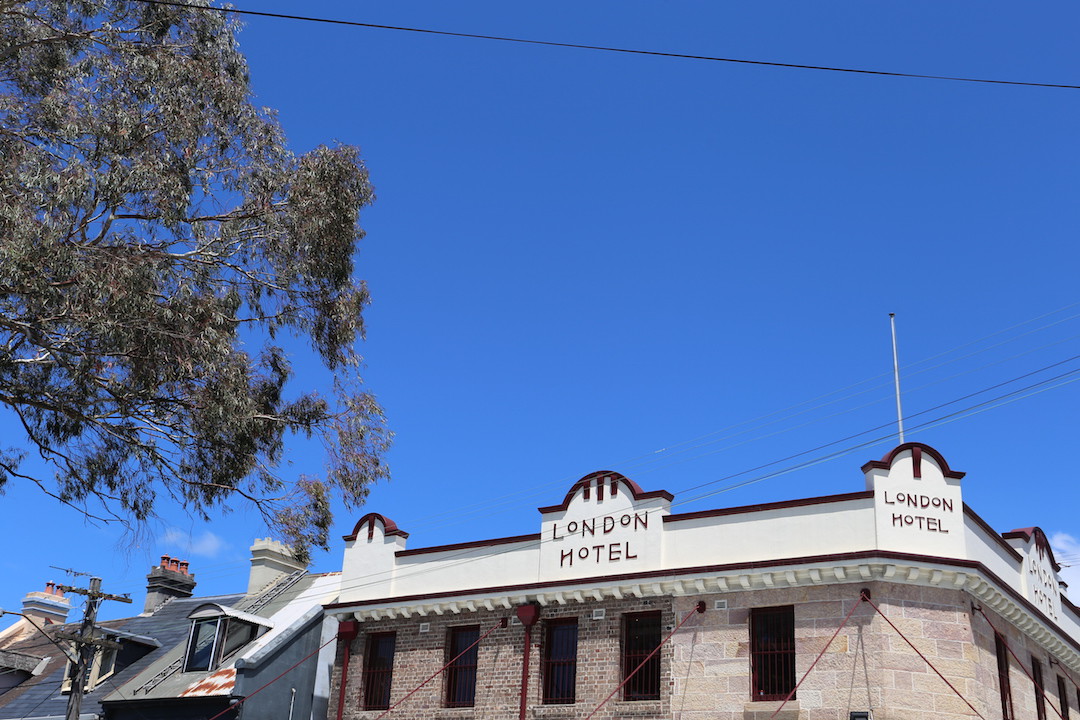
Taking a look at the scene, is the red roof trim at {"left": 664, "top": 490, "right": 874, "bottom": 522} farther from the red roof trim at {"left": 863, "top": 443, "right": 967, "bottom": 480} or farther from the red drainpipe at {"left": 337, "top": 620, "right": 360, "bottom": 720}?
the red drainpipe at {"left": 337, "top": 620, "right": 360, "bottom": 720}

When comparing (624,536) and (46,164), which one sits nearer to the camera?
(46,164)

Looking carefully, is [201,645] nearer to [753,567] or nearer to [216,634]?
[216,634]

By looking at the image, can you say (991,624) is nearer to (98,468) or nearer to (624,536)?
(624,536)

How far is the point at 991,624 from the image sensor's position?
71.7ft

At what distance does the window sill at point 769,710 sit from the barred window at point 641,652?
2.03 metres

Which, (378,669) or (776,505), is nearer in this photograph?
(776,505)

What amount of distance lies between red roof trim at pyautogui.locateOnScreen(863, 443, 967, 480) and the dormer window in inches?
592

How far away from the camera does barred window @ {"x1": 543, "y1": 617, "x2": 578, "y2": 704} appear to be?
76.7 ft

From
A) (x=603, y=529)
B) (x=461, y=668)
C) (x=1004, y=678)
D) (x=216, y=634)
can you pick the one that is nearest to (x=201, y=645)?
(x=216, y=634)

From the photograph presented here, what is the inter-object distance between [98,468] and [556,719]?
1027cm

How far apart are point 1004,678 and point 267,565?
65.5ft

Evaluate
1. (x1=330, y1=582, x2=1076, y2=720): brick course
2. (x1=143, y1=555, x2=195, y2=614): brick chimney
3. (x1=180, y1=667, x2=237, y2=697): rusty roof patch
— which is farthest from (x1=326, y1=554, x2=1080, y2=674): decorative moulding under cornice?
(x1=143, y1=555, x2=195, y2=614): brick chimney

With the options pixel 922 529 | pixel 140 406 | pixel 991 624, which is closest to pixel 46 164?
pixel 140 406

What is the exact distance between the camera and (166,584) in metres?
35.7
